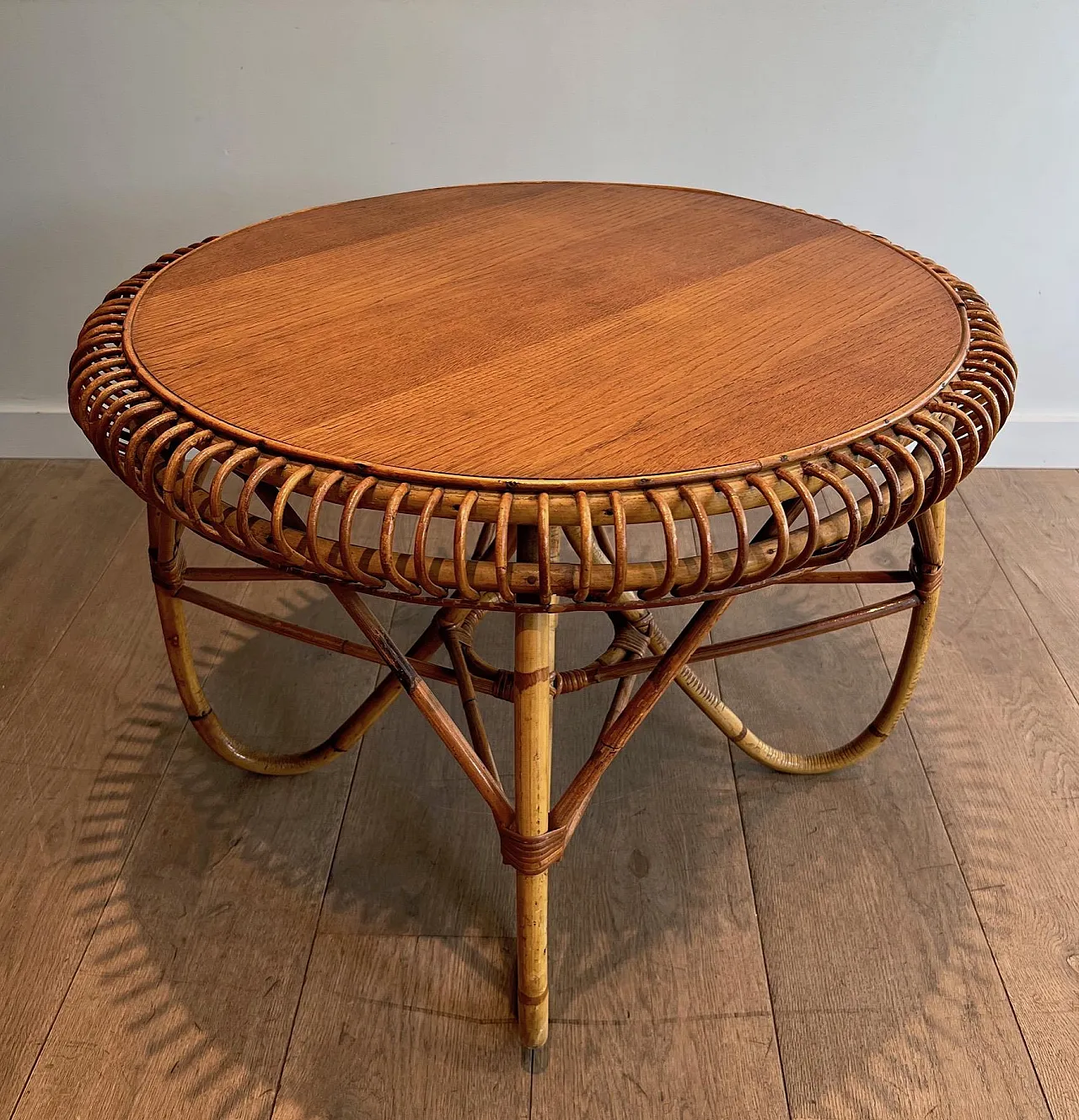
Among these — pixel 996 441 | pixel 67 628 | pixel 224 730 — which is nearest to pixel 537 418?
pixel 224 730

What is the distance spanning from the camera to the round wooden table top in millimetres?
574

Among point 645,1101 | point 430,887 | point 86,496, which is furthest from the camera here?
point 86,496

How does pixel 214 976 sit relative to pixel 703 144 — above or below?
below

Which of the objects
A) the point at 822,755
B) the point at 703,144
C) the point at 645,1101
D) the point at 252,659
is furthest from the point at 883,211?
the point at 645,1101

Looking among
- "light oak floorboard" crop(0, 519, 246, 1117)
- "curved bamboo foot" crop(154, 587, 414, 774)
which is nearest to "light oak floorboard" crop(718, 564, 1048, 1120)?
"curved bamboo foot" crop(154, 587, 414, 774)

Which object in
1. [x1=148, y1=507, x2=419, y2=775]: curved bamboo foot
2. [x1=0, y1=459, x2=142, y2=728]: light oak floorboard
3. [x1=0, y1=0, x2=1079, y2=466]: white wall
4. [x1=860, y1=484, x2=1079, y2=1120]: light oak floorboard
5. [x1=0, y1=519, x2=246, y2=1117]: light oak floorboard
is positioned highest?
[x1=0, y1=0, x2=1079, y2=466]: white wall

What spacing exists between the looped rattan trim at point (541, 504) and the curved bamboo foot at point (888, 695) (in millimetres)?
222

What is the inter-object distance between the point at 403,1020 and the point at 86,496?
956 mm

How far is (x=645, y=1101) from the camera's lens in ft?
2.40

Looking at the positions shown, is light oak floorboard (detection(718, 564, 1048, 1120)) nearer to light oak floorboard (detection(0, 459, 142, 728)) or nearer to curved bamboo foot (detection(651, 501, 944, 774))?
curved bamboo foot (detection(651, 501, 944, 774))

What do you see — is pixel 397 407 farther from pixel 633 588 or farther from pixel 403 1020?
pixel 403 1020

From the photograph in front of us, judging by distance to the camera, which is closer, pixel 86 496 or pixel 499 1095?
pixel 499 1095

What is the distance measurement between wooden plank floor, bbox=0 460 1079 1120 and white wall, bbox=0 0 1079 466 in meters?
0.54

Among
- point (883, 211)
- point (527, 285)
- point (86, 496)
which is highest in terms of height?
point (527, 285)
